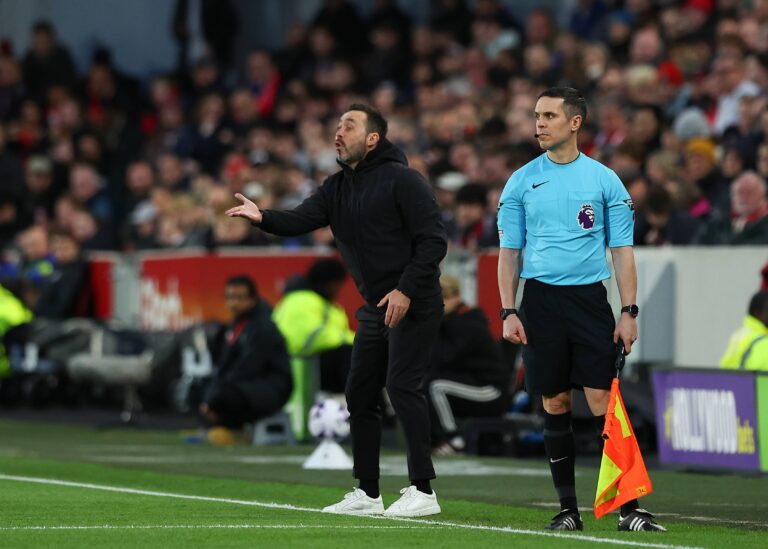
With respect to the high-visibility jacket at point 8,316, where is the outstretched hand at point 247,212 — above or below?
above

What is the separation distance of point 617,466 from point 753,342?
4801 millimetres

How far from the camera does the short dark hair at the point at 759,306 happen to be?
46.0 ft

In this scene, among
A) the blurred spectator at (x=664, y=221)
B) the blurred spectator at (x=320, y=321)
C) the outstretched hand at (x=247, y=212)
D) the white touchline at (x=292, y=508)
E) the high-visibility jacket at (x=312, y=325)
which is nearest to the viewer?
the white touchline at (x=292, y=508)

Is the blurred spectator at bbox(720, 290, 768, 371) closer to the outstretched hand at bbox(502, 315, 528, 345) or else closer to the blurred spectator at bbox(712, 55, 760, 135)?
the outstretched hand at bbox(502, 315, 528, 345)

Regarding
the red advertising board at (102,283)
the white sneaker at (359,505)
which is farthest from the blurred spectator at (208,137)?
the white sneaker at (359,505)

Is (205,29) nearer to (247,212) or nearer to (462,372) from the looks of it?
(462,372)

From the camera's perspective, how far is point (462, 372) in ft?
53.8

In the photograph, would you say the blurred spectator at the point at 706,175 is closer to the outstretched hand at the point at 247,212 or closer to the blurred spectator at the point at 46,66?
the outstretched hand at the point at 247,212

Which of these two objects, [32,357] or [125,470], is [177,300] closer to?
[32,357]

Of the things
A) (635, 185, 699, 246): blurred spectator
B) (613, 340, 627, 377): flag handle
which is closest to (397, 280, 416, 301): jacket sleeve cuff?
(613, 340, 627, 377): flag handle

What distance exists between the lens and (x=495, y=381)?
16.5 m

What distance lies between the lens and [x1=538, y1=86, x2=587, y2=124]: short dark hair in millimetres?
9516

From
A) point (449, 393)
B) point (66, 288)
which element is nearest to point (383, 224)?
point (449, 393)

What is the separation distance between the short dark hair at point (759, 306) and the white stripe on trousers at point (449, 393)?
3.02 metres
